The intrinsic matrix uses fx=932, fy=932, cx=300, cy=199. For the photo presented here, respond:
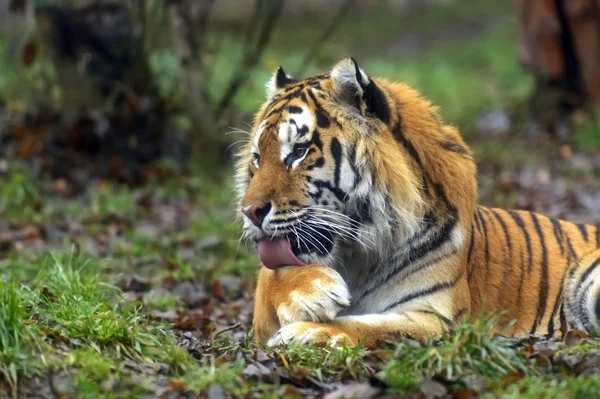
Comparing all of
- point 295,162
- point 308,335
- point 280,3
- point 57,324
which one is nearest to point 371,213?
point 295,162

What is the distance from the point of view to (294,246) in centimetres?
432

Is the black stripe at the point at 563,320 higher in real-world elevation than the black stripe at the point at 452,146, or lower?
lower

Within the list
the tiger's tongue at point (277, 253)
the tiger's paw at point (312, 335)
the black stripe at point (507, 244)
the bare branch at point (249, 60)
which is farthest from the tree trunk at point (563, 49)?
the tiger's paw at point (312, 335)

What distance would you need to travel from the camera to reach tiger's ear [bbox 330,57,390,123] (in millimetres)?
4324

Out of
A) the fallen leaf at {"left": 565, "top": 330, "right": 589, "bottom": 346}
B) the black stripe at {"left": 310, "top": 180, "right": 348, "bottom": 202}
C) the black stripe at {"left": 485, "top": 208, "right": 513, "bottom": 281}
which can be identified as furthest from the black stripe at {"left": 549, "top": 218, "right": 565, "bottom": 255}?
the black stripe at {"left": 310, "top": 180, "right": 348, "bottom": 202}

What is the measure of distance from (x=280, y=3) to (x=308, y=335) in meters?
6.07

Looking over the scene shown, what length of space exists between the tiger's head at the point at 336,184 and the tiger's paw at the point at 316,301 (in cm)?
22

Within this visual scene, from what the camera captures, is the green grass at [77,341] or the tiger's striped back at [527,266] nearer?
the green grass at [77,341]

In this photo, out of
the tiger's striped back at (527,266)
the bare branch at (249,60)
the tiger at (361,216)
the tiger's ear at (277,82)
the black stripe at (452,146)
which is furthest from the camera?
the bare branch at (249,60)

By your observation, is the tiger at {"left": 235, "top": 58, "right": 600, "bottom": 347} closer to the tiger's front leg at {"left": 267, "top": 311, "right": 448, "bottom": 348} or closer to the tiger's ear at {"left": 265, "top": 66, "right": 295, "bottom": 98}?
the tiger's front leg at {"left": 267, "top": 311, "right": 448, "bottom": 348}

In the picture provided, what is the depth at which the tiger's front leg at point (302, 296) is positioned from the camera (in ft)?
13.3

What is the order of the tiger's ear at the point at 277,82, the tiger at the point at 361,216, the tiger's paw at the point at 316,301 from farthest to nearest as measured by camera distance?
1. the tiger's ear at the point at 277,82
2. the tiger at the point at 361,216
3. the tiger's paw at the point at 316,301

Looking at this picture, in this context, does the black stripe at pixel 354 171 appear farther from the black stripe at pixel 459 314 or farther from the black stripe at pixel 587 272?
the black stripe at pixel 587 272

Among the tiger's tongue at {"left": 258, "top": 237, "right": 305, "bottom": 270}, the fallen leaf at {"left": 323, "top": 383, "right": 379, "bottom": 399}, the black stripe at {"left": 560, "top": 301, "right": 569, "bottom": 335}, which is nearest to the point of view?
the fallen leaf at {"left": 323, "top": 383, "right": 379, "bottom": 399}
